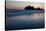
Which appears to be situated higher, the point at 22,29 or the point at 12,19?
the point at 12,19

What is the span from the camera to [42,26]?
1539mm

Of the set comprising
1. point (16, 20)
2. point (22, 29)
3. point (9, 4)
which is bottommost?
point (22, 29)

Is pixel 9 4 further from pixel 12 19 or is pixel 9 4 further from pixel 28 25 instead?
pixel 28 25

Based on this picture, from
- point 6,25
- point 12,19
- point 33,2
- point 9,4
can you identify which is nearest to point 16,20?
point 12,19

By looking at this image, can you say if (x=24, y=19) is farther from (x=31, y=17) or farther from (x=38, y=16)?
(x=38, y=16)

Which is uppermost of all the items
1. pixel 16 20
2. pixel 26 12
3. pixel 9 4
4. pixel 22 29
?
pixel 9 4

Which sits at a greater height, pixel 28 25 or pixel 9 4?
pixel 9 4

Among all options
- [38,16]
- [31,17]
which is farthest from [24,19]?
[38,16]
